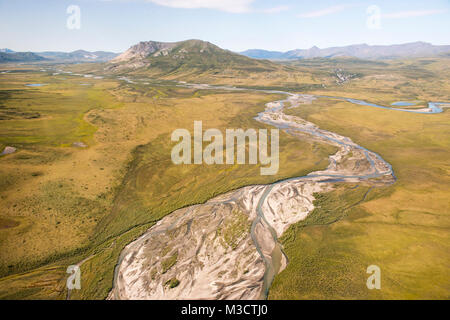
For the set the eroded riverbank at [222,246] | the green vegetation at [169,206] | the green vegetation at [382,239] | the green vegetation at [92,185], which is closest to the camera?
the green vegetation at [382,239]

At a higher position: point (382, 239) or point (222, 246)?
point (382, 239)

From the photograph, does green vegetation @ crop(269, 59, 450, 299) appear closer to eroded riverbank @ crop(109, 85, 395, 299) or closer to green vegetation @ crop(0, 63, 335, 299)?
eroded riverbank @ crop(109, 85, 395, 299)

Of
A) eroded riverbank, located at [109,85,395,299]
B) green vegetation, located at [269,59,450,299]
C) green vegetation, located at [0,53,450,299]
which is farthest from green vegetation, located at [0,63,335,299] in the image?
green vegetation, located at [269,59,450,299]

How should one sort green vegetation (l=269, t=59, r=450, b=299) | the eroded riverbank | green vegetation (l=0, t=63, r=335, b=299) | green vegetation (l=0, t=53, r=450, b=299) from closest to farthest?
green vegetation (l=269, t=59, r=450, b=299), the eroded riverbank, green vegetation (l=0, t=53, r=450, b=299), green vegetation (l=0, t=63, r=335, b=299)

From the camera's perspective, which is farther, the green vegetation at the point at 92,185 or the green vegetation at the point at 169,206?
the green vegetation at the point at 92,185

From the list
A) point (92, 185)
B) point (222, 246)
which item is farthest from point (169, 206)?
point (92, 185)

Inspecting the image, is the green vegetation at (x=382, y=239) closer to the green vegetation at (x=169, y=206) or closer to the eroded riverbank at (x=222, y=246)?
the green vegetation at (x=169, y=206)

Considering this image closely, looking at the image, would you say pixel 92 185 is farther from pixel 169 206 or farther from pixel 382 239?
pixel 382 239

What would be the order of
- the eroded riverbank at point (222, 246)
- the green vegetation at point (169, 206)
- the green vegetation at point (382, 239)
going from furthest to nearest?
the green vegetation at point (169, 206)
the eroded riverbank at point (222, 246)
the green vegetation at point (382, 239)

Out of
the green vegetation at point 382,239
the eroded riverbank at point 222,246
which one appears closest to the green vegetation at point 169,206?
the green vegetation at point 382,239
